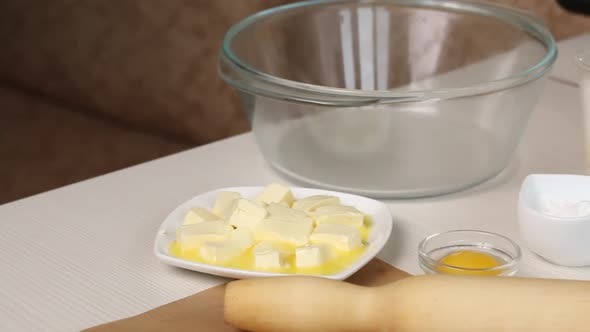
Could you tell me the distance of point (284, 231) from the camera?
829mm

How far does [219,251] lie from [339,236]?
0.36ft

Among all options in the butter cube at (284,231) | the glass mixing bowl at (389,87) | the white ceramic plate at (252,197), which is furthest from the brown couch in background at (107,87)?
the butter cube at (284,231)

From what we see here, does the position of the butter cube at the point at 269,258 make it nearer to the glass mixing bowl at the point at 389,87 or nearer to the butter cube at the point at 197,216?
the butter cube at the point at 197,216

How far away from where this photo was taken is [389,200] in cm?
98

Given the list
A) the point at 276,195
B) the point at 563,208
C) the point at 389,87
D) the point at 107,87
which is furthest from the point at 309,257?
the point at 107,87

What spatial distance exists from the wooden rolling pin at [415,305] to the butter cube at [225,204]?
21 centimetres

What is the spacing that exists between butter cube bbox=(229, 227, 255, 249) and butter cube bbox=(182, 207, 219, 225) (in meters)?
0.04

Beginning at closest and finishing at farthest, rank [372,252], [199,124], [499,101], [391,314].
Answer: [391,314] < [372,252] < [499,101] < [199,124]

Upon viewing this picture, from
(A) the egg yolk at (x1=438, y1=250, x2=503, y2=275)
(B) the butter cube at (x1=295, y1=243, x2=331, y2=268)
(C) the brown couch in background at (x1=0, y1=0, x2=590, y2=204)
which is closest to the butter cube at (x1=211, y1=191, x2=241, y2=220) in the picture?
(B) the butter cube at (x1=295, y1=243, x2=331, y2=268)

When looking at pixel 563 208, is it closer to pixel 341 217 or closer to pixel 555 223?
pixel 555 223

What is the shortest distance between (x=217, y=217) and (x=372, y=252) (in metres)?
0.17

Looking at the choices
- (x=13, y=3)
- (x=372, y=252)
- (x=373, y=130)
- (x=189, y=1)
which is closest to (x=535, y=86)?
(x=373, y=130)

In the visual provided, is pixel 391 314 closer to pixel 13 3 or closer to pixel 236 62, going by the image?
pixel 236 62

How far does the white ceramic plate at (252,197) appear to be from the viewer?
2.53 ft
